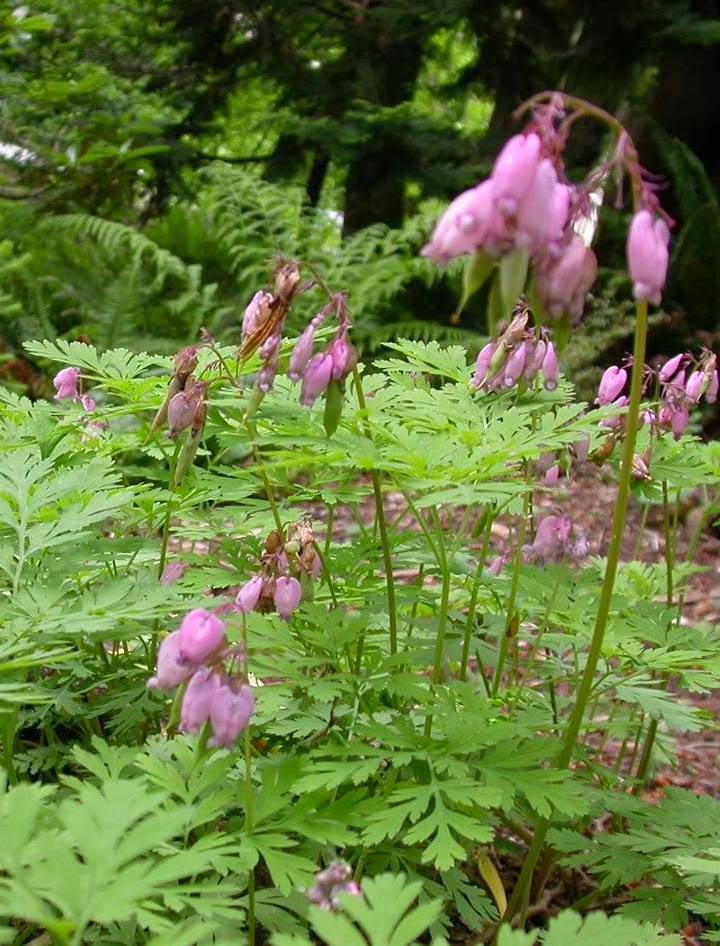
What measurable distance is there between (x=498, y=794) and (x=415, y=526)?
3.50 metres

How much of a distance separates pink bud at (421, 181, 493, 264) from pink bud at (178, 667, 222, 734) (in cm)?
60

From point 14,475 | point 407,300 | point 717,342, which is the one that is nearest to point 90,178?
point 407,300

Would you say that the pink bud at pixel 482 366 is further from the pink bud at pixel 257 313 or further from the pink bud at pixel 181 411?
the pink bud at pixel 181 411

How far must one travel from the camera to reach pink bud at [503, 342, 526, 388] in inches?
64.7

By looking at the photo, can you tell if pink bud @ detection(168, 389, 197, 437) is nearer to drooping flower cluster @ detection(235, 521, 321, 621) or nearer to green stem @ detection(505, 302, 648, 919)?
drooping flower cluster @ detection(235, 521, 321, 621)

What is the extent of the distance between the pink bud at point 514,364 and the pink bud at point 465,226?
61cm

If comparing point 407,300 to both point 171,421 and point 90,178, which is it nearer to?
point 90,178

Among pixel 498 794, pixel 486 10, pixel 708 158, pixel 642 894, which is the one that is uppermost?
pixel 486 10

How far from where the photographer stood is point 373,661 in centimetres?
151

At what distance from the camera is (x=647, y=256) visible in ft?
3.51

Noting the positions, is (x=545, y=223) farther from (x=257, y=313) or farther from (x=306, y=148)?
(x=306, y=148)

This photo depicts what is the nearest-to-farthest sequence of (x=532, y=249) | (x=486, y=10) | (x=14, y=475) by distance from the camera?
(x=532, y=249) → (x=14, y=475) → (x=486, y=10)

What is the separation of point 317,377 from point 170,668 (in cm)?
50

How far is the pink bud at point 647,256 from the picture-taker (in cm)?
107
